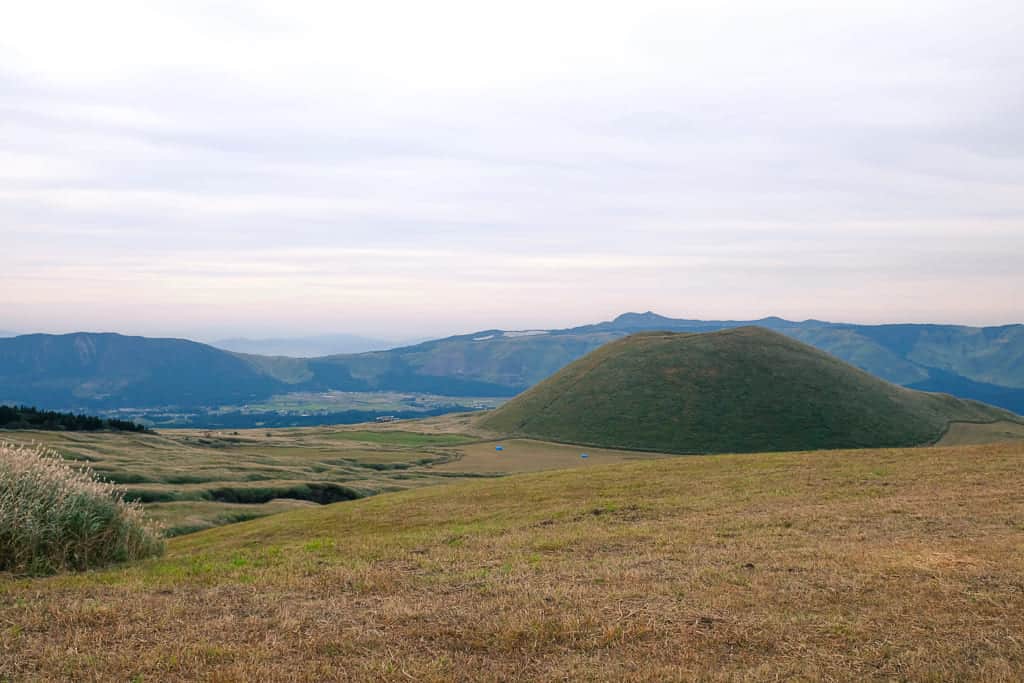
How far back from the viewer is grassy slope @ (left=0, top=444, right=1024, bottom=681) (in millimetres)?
11102

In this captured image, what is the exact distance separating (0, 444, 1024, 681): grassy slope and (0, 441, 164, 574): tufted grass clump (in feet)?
6.04

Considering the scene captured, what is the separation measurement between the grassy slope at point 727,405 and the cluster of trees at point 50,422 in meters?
79.6

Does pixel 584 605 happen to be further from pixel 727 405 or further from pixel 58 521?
pixel 727 405

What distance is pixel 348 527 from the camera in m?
35.6

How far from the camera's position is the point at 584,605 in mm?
14125

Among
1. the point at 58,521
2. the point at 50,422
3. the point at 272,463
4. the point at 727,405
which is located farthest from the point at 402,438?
the point at 58,521

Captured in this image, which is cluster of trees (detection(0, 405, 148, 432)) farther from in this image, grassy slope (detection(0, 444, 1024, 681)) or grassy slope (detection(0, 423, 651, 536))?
grassy slope (detection(0, 444, 1024, 681))

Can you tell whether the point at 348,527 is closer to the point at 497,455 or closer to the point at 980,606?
the point at 980,606

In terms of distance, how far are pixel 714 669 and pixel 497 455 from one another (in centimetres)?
11744

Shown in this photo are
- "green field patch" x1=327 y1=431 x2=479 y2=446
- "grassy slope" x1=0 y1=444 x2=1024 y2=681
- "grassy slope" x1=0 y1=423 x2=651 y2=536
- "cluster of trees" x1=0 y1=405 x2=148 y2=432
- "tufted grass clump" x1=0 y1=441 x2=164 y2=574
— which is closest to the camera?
"grassy slope" x1=0 y1=444 x2=1024 y2=681

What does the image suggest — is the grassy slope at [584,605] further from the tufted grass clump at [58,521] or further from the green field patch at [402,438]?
the green field patch at [402,438]

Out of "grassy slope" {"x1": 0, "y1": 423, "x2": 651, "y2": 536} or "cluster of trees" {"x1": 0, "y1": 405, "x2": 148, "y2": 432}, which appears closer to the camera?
"grassy slope" {"x1": 0, "y1": 423, "x2": 651, "y2": 536}

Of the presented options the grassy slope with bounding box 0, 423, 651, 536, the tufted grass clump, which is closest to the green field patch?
the grassy slope with bounding box 0, 423, 651, 536

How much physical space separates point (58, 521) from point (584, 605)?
1596cm
